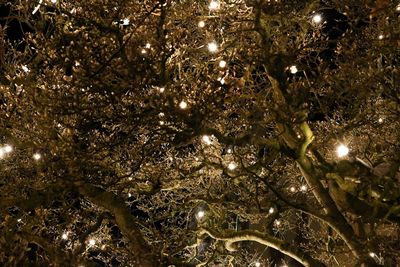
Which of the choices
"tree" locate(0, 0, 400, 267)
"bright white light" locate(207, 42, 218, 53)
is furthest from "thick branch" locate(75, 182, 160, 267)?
"bright white light" locate(207, 42, 218, 53)

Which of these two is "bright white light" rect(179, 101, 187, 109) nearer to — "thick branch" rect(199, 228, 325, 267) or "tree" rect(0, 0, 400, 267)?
"tree" rect(0, 0, 400, 267)

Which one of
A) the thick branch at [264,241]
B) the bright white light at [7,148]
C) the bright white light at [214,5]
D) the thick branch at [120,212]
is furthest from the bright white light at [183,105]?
the bright white light at [7,148]

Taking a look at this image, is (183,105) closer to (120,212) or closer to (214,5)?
(120,212)

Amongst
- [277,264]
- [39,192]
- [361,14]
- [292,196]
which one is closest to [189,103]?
[39,192]

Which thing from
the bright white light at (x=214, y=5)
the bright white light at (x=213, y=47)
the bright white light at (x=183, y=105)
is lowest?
the bright white light at (x=183, y=105)

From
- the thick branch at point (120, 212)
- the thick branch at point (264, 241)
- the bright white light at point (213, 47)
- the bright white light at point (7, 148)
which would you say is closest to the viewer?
the thick branch at point (120, 212)

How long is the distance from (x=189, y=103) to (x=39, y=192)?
2.27 m

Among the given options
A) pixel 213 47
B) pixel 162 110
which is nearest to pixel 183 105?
pixel 162 110

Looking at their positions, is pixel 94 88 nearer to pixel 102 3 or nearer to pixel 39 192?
pixel 102 3

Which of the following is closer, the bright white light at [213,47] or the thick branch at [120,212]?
the thick branch at [120,212]

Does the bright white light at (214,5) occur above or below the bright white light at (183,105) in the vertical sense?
above

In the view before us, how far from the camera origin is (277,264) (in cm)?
1934

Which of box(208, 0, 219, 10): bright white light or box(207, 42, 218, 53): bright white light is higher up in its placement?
box(208, 0, 219, 10): bright white light

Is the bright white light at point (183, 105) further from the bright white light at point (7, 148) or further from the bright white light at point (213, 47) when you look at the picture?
the bright white light at point (7, 148)
